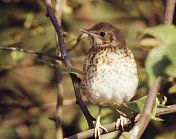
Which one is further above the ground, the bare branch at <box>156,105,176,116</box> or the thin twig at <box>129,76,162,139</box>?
the thin twig at <box>129,76,162,139</box>

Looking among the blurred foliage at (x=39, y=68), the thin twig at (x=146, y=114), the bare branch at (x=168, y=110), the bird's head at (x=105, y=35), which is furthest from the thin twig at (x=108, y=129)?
the blurred foliage at (x=39, y=68)

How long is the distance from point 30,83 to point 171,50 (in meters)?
2.03

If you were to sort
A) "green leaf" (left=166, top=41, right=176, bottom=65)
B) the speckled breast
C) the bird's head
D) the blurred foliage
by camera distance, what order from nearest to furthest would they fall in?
"green leaf" (left=166, top=41, right=176, bottom=65)
the speckled breast
the bird's head
the blurred foliage

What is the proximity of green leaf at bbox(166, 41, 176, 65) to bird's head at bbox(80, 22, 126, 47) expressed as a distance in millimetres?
1027

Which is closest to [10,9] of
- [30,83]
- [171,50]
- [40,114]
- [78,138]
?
[30,83]

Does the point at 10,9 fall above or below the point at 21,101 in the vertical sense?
above

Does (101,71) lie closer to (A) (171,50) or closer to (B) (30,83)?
(A) (171,50)

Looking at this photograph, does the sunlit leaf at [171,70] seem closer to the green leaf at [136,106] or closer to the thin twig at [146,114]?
the thin twig at [146,114]

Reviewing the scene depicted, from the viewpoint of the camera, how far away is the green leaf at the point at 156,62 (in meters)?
0.58

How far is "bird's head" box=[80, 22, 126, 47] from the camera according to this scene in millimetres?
1620

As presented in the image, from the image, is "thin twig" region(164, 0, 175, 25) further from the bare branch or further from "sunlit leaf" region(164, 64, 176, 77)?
the bare branch

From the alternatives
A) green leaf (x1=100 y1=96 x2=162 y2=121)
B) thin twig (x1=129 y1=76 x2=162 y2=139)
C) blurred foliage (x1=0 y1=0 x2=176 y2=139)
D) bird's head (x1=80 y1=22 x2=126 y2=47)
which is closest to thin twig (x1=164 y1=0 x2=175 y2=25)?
thin twig (x1=129 y1=76 x2=162 y2=139)

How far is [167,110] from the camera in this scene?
1.06 m

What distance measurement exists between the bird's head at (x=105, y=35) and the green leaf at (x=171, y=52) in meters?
1.03
